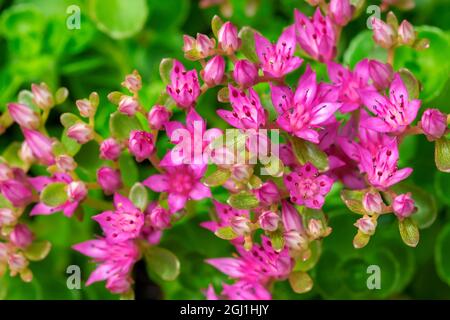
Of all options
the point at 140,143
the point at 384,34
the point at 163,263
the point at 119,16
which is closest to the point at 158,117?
the point at 140,143

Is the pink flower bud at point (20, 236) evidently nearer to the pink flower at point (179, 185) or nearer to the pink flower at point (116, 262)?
the pink flower at point (116, 262)

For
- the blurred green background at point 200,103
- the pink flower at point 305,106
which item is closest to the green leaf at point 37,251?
the blurred green background at point 200,103

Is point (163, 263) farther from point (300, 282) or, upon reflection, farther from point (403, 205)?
point (403, 205)

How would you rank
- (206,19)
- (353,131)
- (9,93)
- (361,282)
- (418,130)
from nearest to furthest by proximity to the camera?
(418,130) → (353,131) → (361,282) → (9,93) → (206,19)

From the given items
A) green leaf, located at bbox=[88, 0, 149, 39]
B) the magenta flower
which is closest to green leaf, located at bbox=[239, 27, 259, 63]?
the magenta flower

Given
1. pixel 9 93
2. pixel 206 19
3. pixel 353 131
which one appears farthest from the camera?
pixel 206 19

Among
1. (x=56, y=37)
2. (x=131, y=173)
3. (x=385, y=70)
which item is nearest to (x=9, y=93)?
(x=56, y=37)

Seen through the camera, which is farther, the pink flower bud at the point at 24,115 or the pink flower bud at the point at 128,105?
the pink flower bud at the point at 24,115

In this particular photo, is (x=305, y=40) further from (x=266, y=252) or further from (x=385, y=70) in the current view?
(x=266, y=252)
